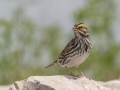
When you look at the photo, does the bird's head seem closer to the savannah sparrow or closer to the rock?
the savannah sparrow

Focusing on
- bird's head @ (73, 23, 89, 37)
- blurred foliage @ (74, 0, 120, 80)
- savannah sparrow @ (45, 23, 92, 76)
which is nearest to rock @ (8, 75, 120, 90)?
savannah sparrow @ (45, 23, 92, 76)

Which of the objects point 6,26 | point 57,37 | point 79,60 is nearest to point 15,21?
point 6,26

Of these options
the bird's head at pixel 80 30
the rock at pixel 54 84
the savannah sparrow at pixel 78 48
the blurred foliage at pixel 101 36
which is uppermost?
the blurred foliage at pixel 101 36

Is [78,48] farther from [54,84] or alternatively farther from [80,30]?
[54,84]

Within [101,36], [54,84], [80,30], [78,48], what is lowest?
[54,84]

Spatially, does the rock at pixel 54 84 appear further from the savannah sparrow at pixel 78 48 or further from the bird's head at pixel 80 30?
the bird's head at pixel 80 30

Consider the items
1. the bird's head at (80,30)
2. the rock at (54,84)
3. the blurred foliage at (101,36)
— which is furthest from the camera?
the blurred foliage at (101,36)

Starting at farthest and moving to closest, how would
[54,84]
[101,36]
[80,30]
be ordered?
1. [101,36]
2. [80,30]
3. [54,84]

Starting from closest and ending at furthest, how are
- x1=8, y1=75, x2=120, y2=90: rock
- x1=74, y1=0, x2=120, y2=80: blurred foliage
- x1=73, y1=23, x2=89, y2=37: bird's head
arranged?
x1=8, y1=75, x2=120, y2=90: rock < x1=73, y1=23, x2=89, y2=37: bird's head < x1=74, y1=0, x2=120, y2=80: blurred foliage

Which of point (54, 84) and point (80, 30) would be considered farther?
point (80, 30)

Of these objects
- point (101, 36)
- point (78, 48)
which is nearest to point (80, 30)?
point (78, 48)

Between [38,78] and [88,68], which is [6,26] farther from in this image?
[38,78]

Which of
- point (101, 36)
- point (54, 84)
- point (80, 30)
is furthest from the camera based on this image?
point (101, 36)

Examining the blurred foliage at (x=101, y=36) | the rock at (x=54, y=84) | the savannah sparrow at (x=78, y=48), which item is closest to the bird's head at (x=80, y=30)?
the savannah sparrow at (x=78, y=48)
